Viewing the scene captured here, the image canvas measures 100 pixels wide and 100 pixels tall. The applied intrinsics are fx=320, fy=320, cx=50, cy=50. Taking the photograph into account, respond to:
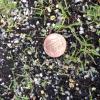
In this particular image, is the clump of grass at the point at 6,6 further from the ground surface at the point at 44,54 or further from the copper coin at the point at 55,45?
the copper coin at the point at 55,45

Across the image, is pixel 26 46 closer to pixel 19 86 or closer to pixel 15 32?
pixel 15 32

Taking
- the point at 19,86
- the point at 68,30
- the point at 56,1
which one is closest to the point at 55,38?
the point at 68,30


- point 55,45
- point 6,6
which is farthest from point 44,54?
point 6,6

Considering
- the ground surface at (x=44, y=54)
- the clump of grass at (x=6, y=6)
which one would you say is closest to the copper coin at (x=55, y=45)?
the ground surface at (x=44, y=54)

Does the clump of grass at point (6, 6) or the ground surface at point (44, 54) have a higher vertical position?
the clump of grass at point (6, 6)

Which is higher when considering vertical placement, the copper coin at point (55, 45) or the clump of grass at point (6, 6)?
the clump of grass at point (6, 6)

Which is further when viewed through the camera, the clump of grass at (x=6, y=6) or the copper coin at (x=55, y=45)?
the clump of grass at (x=6, y=6)
